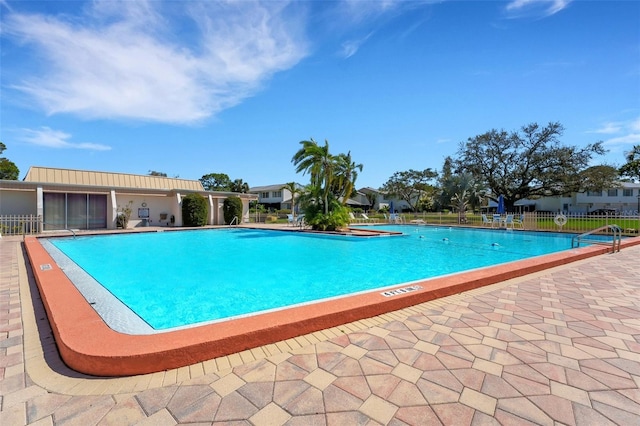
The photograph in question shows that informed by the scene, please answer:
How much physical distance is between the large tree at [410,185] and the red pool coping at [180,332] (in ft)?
148

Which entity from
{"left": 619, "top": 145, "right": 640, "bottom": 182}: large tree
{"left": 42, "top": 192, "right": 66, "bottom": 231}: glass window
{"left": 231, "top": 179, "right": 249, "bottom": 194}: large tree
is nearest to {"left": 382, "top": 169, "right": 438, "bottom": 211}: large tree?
{"left": 619, "top": 145, "right": 640, "bottom": 182}: large tree

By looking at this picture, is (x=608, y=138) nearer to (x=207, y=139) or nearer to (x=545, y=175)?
(x=545, y=175)

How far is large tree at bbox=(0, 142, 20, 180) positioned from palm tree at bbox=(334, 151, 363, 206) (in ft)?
136

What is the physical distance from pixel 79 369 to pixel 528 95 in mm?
18192

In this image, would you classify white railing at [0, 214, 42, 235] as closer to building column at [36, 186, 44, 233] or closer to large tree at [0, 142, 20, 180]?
building column at [36, 186, 44, 233]

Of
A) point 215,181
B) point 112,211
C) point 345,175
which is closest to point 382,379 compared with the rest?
point 345,175

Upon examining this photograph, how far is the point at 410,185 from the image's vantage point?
48.0 metres

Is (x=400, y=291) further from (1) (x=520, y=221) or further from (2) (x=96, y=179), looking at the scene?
(2) (x=96, y=179)

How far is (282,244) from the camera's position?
44.7 feet

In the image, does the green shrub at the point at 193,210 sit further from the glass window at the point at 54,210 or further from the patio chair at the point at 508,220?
the patio chair at the point at 508,220

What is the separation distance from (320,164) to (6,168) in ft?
138

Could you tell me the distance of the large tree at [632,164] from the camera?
3275cm

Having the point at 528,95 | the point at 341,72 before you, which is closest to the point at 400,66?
the point at 341,72

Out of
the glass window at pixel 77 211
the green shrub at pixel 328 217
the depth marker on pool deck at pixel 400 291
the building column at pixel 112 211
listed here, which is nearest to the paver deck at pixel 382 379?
the depth marker on pool deck at pixel 400 291
